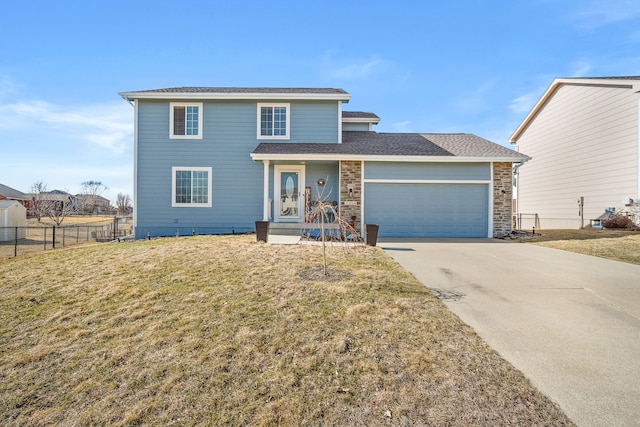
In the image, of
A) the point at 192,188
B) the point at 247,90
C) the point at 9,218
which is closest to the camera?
the point at 192,188

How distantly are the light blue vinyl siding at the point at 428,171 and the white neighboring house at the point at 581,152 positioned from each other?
679 centimetres

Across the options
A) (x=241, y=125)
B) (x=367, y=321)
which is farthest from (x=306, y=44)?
(x=367, y=321)

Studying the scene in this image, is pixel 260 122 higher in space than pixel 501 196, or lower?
higher

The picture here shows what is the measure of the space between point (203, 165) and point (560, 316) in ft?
40.9

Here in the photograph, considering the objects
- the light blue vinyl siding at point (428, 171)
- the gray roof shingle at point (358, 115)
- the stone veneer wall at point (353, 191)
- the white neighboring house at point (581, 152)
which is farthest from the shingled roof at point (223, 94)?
the white neighboring house at point (581, 152)

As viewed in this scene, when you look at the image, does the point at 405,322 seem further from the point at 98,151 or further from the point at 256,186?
the point at 98,151

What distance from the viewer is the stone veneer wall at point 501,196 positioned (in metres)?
11.4

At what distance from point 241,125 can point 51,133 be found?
62.3ft

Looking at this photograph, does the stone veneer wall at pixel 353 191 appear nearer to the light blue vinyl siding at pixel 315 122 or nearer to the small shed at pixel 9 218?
the light blue vinyl siding at pixel 315 122

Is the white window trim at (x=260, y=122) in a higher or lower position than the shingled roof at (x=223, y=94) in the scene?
lower

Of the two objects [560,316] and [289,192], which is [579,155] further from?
[560,316]

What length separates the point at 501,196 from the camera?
449 inches

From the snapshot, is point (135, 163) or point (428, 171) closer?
point (428, 171)

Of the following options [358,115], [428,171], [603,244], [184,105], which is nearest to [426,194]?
[428,171]
